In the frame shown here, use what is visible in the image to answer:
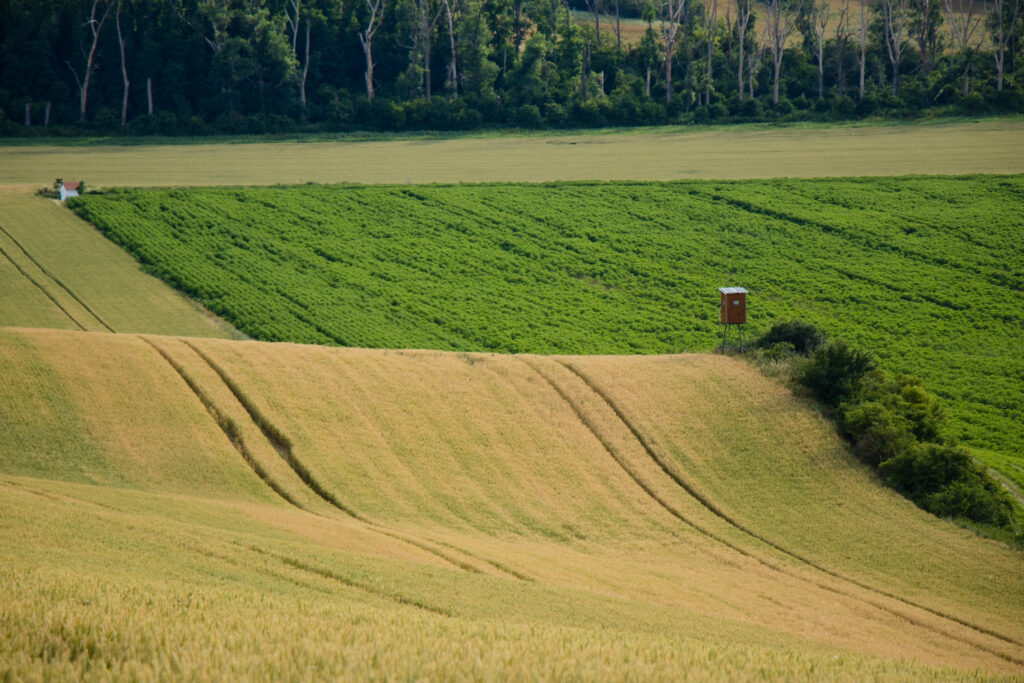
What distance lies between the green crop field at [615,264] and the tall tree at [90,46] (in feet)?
139

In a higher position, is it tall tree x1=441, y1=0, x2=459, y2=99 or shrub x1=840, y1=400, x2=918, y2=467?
tall tree x1=441, y1=0, x2=459, y2=99

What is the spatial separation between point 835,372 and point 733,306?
7569mm

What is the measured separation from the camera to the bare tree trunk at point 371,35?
11388 centimetres

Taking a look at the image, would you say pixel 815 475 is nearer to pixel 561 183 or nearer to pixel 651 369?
pixel 651 369

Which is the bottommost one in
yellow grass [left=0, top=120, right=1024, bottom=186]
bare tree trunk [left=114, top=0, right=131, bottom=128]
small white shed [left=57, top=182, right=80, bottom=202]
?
small white shed [left=57, top=182, right=80, bottom=202]

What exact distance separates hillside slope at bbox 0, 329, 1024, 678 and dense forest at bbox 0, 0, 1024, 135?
69693 mm

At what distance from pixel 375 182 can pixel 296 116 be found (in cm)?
3164

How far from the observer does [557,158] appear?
9250 centimetres

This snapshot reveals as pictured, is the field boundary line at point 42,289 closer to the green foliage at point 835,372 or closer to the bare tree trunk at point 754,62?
the green foliage at point 835,372

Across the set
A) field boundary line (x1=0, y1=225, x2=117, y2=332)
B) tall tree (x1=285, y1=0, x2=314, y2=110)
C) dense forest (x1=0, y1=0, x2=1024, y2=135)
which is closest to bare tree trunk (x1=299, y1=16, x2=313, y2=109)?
tall tree (x1=285, y1=0, x2=314, y2=110)

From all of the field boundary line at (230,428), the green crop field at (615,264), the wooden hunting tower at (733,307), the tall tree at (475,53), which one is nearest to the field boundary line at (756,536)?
the wooden hunting tower at (733,307)

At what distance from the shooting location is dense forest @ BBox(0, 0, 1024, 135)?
10662 centimetres

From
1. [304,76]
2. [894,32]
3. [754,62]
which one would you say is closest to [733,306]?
[304,76]

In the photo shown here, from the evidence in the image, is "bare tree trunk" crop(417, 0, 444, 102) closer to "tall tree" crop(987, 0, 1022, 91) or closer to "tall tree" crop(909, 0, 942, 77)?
"tall tree" crop(909, 0, 942, 77)
